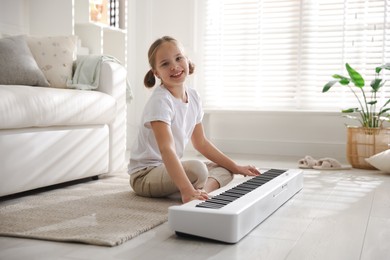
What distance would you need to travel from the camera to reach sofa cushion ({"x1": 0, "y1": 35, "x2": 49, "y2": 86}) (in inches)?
→ 96.5

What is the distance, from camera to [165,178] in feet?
6.31

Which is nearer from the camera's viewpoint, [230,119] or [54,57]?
[54,57]

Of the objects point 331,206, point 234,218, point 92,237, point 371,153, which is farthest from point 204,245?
point 371,153

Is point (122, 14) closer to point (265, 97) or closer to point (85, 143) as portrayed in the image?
point (265, 97)

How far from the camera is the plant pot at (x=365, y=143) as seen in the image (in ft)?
10.4

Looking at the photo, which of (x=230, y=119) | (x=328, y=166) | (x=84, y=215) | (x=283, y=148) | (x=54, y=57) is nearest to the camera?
(x=84, y=215)

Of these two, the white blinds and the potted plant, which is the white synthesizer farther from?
the white blinds

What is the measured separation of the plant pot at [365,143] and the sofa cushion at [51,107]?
5.15 feet

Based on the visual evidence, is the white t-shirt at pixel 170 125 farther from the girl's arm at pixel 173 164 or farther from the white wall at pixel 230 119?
the white wall at pixel 230 119

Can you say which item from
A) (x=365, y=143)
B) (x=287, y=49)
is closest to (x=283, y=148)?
(x=287, y=49)

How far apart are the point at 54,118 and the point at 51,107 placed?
0.05 metres

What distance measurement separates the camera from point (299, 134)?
3982 mm

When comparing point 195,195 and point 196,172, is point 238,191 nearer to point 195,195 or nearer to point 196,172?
point 195,195

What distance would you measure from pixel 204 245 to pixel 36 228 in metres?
0.52
